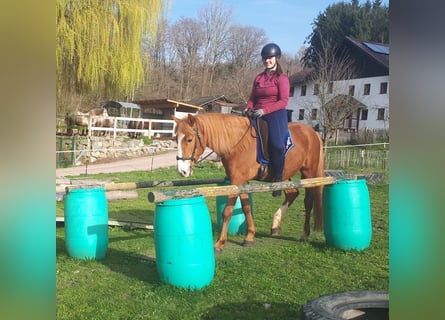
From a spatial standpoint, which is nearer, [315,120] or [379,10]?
Answer: [379,10]

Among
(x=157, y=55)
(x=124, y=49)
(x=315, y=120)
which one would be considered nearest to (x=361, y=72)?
(x=315, y=120)

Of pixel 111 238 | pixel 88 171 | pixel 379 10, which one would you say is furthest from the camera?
pixel 88 171

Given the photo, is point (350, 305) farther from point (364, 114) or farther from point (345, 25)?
point (345, 25)

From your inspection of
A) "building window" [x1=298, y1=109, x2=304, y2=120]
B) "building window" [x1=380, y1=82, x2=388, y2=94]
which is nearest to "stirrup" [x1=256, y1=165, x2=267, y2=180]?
"building window" [x1=298, y1=109, x2=304, y2=120]

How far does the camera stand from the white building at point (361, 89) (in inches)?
38.5

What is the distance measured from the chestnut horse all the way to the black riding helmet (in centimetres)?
91

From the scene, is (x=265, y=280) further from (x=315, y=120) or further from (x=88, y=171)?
(x=88, y=171)

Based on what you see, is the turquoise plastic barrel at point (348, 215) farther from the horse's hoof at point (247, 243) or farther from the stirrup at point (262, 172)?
the horse's hoof at point (247, 243)

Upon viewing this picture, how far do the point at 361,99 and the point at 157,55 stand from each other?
3.44ft

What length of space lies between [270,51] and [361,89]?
0.37 meters

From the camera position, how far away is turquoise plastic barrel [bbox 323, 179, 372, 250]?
6.88 feet

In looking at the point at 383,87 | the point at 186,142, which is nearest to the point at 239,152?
the point at 186,142

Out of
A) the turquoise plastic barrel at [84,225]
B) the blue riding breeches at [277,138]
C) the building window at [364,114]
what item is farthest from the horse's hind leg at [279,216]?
the building window at [364,114]
